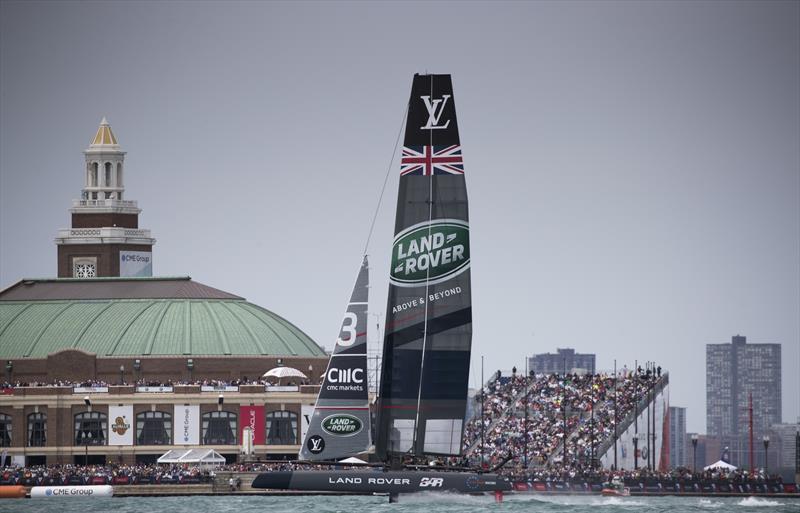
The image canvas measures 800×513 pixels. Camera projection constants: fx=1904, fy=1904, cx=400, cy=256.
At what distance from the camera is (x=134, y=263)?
487ft

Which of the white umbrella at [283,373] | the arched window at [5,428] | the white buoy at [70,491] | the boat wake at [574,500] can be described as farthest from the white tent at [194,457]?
the boat wake at [574,500]

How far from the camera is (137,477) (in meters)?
110

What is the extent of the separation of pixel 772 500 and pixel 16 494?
135 feet

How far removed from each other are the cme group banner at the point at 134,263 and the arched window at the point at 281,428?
2728 centimetres

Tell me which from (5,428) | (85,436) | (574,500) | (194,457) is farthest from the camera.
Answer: (5,428)

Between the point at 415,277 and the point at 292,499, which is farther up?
the point at 415,277

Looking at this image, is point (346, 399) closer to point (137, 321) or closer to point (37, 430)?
point (37, 430)

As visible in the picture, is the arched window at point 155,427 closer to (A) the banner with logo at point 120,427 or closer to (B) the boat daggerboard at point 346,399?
(A) the banner with logo at point 120,427

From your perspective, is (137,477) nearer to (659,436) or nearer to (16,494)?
(16,494)

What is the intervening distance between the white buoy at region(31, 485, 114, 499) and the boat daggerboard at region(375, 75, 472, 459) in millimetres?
41030

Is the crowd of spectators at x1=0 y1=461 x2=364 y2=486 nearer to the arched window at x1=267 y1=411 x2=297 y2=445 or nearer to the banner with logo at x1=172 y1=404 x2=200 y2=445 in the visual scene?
the banner with logo at x1=172 y1=404 x2=200 y2=445

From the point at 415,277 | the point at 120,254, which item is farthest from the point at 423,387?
the point at 120,254

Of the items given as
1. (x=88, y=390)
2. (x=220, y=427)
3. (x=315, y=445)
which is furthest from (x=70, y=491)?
(x=315, y=445)

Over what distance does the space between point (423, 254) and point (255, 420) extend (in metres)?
58.5
